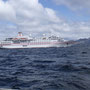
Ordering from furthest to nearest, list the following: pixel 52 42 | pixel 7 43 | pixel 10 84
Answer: pixel 7 43 → pixel 52 42 → pixel 10 84

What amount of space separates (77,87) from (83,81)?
1.19m

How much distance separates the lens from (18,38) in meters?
96.8

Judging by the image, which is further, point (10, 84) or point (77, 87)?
point (10, 84)

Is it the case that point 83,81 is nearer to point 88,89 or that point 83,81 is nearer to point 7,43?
point 88,89

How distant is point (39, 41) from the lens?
290 feet

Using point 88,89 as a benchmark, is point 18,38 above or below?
above

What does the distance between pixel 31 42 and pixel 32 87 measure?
267 feet

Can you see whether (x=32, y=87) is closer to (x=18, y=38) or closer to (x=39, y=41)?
(x=39, y=41)

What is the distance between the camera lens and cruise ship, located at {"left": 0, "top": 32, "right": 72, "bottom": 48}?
86.6 meters

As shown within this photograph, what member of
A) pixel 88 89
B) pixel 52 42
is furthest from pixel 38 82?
pixel 52 42

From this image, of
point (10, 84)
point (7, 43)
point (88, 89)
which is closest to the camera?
point (88, 89)

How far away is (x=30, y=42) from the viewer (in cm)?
9025

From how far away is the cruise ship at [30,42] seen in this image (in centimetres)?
8656

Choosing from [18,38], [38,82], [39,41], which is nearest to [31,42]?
[39,41]
